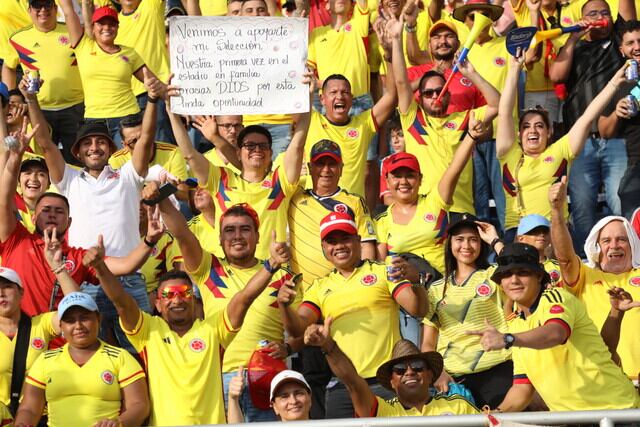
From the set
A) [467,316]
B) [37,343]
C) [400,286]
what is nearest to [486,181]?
[467,316]

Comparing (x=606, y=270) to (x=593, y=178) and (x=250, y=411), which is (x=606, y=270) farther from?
(x=593, y=178)

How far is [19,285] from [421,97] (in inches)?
152

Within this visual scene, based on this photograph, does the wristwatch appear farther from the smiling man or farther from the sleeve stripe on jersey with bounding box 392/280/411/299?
the sleeve stripe on jersey with bounding box 392/280/411/299

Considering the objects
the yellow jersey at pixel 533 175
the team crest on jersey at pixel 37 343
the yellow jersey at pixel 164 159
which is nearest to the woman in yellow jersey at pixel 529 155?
the yellow jersey at pixel 533 175

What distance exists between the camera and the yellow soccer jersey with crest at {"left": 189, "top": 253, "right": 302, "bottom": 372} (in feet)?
32.6

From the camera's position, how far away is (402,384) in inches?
352

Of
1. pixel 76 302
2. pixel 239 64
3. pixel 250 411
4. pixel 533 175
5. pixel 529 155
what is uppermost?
pixel 239 64

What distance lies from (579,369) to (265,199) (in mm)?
3234

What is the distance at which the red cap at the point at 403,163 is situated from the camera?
36.5 feet

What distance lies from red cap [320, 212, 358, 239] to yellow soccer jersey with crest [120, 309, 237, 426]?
0.96m

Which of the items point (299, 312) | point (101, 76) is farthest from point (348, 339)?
point (101, 76)

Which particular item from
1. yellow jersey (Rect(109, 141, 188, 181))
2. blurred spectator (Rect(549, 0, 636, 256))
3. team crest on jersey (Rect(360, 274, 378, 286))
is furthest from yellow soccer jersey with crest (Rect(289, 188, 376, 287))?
blurred spectator (Rect(549, 0, 636, 256))

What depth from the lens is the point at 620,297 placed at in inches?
353

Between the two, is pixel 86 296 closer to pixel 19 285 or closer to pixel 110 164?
pixel 19 285
